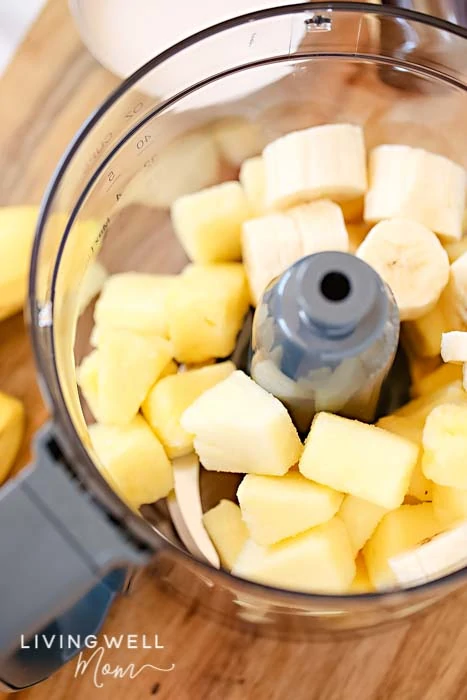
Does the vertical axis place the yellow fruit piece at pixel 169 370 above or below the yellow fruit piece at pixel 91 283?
below

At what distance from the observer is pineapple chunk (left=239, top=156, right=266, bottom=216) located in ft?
2.55

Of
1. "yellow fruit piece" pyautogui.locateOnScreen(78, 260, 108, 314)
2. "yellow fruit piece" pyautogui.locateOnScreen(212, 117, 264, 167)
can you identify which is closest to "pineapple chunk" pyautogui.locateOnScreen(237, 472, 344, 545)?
"yellow fruit piece" pyautogui.locateOnScreen(78, 260, 108, 314)

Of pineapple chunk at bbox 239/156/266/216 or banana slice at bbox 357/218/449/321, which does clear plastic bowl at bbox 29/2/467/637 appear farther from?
banana slice at bbox 357/218/449/321

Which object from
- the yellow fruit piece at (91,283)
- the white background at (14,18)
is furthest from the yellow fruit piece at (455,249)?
the white background at (14,18)

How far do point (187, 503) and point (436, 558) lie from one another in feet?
0.72

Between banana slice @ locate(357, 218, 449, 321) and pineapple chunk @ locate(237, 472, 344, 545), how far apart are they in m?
0.18

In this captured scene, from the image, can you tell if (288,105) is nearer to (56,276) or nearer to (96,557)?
(56,276)

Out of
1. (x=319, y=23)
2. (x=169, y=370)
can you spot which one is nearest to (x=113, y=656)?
(x=169, y=370)

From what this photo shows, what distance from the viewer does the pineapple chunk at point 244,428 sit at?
0.60 meters

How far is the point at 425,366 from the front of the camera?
754mm

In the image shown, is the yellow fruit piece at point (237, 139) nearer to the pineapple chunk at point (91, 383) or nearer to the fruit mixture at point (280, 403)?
the fruit mixture at point (280, 403)

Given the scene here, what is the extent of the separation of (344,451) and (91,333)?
28cm

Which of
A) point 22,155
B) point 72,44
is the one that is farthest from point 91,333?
point 72,44

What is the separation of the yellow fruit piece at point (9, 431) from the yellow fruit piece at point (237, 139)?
33 cm
